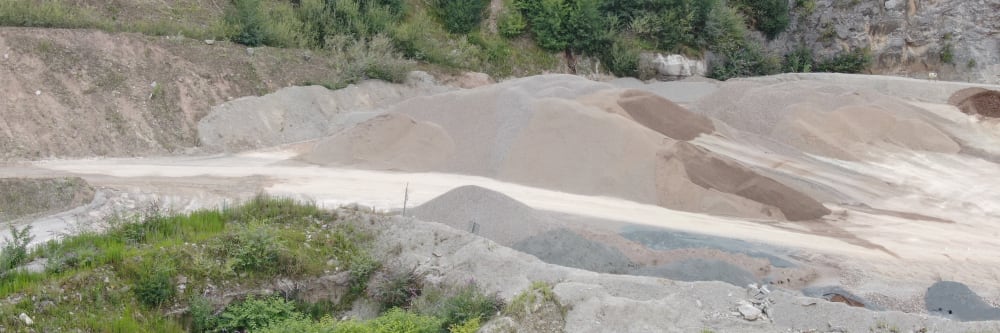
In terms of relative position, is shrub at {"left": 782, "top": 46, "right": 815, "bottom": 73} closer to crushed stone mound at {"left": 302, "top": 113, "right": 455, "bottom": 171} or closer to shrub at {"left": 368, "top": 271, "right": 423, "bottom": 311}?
crushed stone mound at {"left": 302, "top": 113, "right": 455, "bottom": 171}

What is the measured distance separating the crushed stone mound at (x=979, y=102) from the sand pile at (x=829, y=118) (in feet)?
5.32

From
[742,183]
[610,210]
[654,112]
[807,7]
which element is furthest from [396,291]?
[807,7]

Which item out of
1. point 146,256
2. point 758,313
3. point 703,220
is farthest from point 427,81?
point 758,313

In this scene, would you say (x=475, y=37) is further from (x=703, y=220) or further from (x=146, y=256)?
(x=146, y=256)

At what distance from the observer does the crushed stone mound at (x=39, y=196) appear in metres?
13.4

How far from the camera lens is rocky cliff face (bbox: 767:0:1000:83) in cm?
→ 3309

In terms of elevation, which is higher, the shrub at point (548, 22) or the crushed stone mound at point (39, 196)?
the shrub at point (548, 22)

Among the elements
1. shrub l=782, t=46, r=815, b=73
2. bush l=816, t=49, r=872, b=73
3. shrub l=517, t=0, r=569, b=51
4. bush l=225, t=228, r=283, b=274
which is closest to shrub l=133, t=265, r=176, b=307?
bush l=225, t=228, r=283, b=274

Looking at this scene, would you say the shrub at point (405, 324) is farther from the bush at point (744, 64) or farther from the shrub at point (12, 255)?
the bush at point (744, 64)

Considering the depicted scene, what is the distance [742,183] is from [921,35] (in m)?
21.7

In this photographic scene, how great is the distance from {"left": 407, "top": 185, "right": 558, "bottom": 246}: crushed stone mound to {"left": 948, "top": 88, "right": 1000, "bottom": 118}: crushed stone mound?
17225mm

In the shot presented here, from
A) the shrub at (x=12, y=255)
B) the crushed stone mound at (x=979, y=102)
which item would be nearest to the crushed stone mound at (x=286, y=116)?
the shrub at (x=12, y=255)

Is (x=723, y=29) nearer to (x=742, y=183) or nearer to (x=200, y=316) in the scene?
(x=742, y=183)

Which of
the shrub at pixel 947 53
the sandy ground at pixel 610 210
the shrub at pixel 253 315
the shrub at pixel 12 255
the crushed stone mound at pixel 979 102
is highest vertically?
the shrub at pixel 947 53
